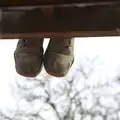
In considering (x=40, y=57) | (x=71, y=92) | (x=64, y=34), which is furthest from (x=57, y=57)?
(x=71, y=92)

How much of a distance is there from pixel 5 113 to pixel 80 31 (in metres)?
0.77

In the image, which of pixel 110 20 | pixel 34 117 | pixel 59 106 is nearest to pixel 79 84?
pixel 59 106

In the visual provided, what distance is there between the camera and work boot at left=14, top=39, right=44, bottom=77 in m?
0.89

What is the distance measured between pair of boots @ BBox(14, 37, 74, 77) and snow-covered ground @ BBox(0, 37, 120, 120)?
0.42 metres

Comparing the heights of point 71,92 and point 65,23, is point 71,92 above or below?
below

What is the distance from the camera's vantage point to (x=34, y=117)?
1304 millimetres

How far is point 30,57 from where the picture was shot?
0.89 meters

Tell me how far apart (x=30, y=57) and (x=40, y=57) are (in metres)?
0.03

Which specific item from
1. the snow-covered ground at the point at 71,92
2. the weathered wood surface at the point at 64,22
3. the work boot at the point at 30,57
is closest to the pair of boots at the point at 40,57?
the work boot at the point at 30,57

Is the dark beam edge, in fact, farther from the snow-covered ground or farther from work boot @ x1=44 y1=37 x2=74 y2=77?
the snow-covered ground

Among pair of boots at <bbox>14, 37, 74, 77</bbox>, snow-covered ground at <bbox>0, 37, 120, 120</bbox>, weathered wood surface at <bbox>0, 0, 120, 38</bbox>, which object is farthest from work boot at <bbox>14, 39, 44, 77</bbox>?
snow-covered ground at <bbox>0, 37, 120, 120</bbox>

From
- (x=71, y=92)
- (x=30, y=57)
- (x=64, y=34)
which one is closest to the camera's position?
(x=64, y=34)

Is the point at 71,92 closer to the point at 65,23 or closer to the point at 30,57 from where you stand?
the point at 30,57

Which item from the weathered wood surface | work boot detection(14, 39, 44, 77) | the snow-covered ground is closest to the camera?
the weathered wood surface
